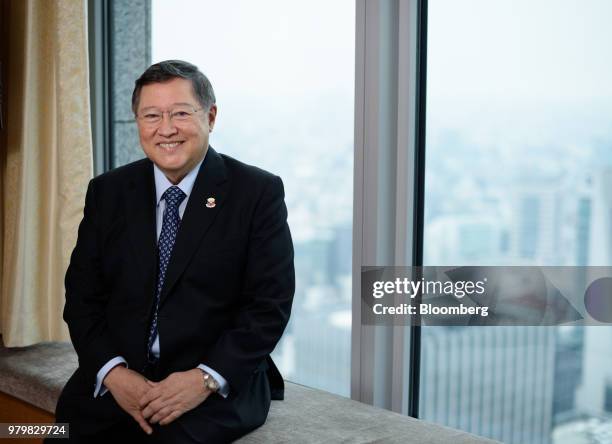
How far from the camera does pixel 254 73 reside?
7.97 ft

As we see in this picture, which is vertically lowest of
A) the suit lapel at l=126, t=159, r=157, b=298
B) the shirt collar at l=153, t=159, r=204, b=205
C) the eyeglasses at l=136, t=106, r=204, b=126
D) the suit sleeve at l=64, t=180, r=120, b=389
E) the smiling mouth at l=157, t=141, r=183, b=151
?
the suit sleeve at l=64, t=180, r=120, b=389

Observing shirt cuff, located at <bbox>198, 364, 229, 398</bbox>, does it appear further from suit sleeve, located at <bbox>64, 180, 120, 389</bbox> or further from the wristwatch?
suit sleeve, located at <bbox>64, 180, 120, 389</bbox>

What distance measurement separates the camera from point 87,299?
70.9 inches

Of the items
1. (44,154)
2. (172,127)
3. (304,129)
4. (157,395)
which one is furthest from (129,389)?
(44,154)

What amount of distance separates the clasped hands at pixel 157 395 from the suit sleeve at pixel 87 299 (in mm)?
102

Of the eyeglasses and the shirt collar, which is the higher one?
the eyeglasses

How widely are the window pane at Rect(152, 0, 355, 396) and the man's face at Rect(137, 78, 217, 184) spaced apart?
23.6 inches

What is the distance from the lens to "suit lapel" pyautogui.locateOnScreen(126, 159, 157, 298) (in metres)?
1.71

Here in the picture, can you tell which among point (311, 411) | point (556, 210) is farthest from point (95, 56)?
point (556, 210)

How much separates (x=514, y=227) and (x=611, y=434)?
1.83 ft

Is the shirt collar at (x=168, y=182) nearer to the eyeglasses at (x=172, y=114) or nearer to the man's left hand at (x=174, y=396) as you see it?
the eyeglasses at (x=172, y=114)

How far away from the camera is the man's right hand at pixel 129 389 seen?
165 centimetres

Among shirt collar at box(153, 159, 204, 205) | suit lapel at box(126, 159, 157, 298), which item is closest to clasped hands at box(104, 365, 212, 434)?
suit lapel at box(126, 159, 157, 298)

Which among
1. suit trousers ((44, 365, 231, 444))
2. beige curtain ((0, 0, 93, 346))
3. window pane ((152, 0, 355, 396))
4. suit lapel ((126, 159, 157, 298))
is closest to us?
suit trousers ((44, 365, 231, 444))
